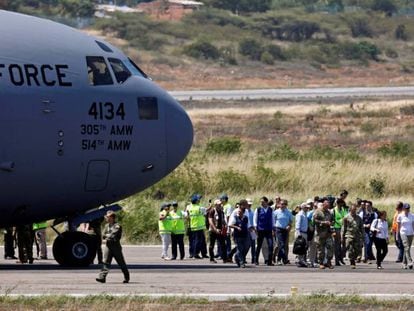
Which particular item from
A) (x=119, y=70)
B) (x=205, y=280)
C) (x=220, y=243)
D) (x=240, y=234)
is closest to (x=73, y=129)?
(x=119, y=70)

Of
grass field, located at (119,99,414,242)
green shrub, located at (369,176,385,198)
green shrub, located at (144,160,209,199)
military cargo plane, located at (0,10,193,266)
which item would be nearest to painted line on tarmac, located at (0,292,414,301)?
military cargo plane, located at (0,10,193,266)

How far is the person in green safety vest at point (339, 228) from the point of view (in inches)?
1309

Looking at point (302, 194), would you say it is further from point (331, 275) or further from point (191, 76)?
point (191, 76)

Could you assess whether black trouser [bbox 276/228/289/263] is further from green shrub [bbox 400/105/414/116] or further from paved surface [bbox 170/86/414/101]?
paved surface [bbox 170/86/414/101]

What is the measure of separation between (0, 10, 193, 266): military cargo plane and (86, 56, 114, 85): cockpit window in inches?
0.9

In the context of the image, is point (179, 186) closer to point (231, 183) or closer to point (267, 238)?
point (231, 183)

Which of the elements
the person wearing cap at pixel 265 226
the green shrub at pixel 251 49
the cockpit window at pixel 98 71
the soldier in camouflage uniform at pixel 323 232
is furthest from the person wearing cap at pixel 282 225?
the green shrub at pixel 251 49

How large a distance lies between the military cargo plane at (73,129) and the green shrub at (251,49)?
338ft

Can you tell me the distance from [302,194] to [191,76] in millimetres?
76028

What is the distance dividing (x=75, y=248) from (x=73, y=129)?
3058 mm

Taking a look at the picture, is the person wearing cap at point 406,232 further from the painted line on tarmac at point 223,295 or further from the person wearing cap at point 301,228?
the painted line on tarmac at point 223,295

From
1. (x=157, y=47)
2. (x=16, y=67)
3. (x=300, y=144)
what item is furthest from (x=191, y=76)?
(x=16, y=67)

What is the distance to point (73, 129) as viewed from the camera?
1107 inches

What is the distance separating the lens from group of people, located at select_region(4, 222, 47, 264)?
31531 millimetres
